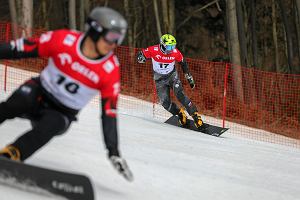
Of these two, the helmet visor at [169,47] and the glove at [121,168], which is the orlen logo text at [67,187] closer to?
the glove at [121,168]

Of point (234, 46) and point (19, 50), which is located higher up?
point (19, 50)

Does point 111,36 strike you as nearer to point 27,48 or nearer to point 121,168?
point 27,48

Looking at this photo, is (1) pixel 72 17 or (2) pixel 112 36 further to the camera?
(1) pixel 72 17

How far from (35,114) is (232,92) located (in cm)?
1279

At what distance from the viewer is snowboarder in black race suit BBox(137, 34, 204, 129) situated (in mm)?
11578

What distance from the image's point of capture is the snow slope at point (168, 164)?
18.7ft

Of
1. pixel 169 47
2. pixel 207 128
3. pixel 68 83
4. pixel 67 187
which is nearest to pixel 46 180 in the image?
pixel 67 187

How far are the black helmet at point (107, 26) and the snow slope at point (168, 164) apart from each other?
135cm

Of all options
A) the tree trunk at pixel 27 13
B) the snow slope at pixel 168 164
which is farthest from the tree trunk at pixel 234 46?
the tree trunk at pixel 27 13

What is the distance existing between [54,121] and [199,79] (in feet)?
40.6

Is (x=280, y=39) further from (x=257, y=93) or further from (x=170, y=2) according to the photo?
(x=257, y=93)

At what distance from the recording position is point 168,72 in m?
11.8

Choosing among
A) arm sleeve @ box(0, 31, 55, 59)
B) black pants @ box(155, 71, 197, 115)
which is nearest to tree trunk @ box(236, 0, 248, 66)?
black pants @ box(155, 71, 197, 115)

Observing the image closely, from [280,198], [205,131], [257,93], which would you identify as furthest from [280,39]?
[280,198]
